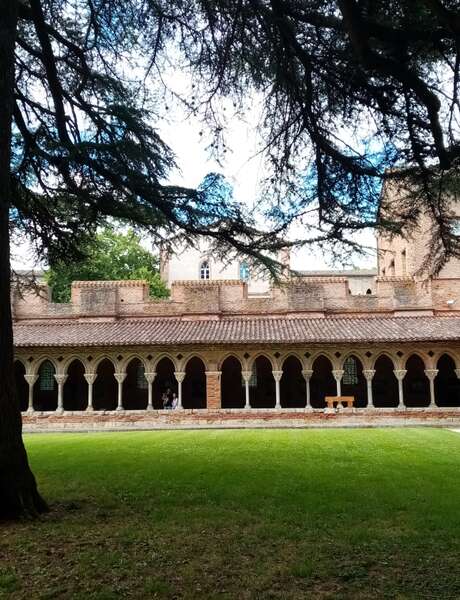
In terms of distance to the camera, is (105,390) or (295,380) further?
(105,390)

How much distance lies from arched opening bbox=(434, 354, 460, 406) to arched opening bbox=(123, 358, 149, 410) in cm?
1164

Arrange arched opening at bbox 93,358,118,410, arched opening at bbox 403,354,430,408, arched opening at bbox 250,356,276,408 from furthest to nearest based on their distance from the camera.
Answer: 1. arched opening at bbox 93,358,118,410
2. arched opening at bbox 250,356,276,408
3. arched opening at bbox 403,354,430,408

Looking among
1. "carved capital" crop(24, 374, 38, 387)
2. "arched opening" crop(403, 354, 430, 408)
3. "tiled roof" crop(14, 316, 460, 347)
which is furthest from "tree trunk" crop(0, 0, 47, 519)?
"arched opening" crop(403, 354, 430, 408)

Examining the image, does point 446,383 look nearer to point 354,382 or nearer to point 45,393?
point 354,382

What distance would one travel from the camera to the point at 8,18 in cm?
622

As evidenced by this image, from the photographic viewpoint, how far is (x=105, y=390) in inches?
953

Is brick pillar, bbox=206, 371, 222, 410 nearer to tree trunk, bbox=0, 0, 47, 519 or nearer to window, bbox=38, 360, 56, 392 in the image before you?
window, bbox=38, 360, 56, 392

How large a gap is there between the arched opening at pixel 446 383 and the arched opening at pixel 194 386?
9.28 m

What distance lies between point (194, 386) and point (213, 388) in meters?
3.40

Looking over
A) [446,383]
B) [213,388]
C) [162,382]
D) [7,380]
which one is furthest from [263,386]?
[7,380]

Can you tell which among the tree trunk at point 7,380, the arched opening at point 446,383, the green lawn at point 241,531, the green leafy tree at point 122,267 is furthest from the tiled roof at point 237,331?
the green leafy tree at point 122,267

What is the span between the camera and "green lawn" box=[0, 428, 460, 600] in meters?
4.31

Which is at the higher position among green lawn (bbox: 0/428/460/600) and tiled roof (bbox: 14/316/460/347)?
tiled roof (bbox: 14/316/460/347)

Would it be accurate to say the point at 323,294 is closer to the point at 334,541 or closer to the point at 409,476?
the point at 409,476
